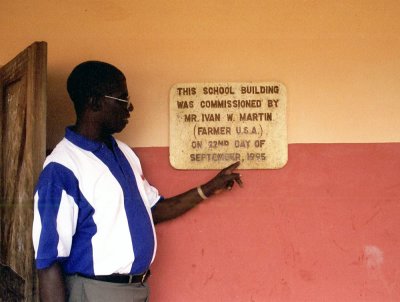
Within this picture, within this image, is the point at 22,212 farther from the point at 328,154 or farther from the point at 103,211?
the point at 328,154

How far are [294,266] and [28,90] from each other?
1434mm

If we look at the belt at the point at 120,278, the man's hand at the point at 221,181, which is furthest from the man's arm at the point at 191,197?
the belt at the point at 120,278

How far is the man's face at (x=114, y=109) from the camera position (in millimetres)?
2281

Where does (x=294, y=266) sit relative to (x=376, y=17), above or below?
below

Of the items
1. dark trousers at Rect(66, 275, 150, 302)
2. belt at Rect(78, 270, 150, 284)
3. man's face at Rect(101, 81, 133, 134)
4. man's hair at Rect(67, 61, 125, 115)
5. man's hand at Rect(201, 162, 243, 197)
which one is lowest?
dark trousers at Rect(66, 275, 150, 302)

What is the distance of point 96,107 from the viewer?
7.47 feet

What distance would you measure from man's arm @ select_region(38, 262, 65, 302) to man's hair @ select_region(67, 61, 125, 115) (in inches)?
25.4

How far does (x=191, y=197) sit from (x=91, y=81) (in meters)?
0.71

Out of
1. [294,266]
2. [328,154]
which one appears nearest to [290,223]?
[294,266]

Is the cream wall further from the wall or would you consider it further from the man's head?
the man's head

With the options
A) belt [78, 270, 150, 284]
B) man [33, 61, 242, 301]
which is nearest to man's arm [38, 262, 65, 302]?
man [33, 61, 242, 301]

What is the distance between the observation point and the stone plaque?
105 inches

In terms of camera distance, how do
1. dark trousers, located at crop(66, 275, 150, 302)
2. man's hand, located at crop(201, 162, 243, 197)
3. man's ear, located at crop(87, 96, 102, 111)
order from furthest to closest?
man's hand, located at crop(201, 162, 243, 197)
man's ear, located at crop(87, 96, 102, 111)
dark trousers, located at crop(66, 275, 150, 302)

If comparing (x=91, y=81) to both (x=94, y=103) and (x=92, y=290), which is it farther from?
(x=92, y=290)
